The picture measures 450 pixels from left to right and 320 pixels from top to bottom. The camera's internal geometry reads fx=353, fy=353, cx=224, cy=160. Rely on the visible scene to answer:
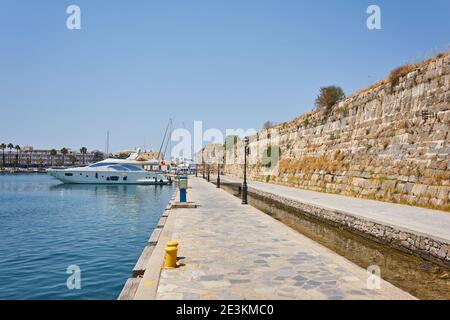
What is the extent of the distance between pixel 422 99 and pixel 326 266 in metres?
13.3

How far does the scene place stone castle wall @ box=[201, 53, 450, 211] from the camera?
15.5 m

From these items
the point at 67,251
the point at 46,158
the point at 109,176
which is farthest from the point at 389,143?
the point at 46,158

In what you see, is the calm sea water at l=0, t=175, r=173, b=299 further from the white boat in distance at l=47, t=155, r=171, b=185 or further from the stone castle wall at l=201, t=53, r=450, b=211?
the white boat in distance at l=47, t=155, r=171, b=185

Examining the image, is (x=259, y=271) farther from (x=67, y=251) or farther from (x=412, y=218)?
(x=67, y=251)

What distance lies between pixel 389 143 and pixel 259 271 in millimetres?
15215

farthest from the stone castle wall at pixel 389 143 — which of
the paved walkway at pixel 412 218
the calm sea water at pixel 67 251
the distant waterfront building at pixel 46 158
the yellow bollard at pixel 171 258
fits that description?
the distant waterfront building at pixel 46 158

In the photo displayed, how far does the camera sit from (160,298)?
535 centimetres

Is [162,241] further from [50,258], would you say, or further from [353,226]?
[353,226]

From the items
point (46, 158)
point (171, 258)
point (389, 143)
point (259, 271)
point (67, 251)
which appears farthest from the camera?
point (46, 158)

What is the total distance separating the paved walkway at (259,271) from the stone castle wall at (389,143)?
8.22 metres

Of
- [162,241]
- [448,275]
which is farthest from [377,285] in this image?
[162,241]

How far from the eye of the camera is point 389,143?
19.2 metres

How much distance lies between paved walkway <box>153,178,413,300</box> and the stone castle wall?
27.0 ft
